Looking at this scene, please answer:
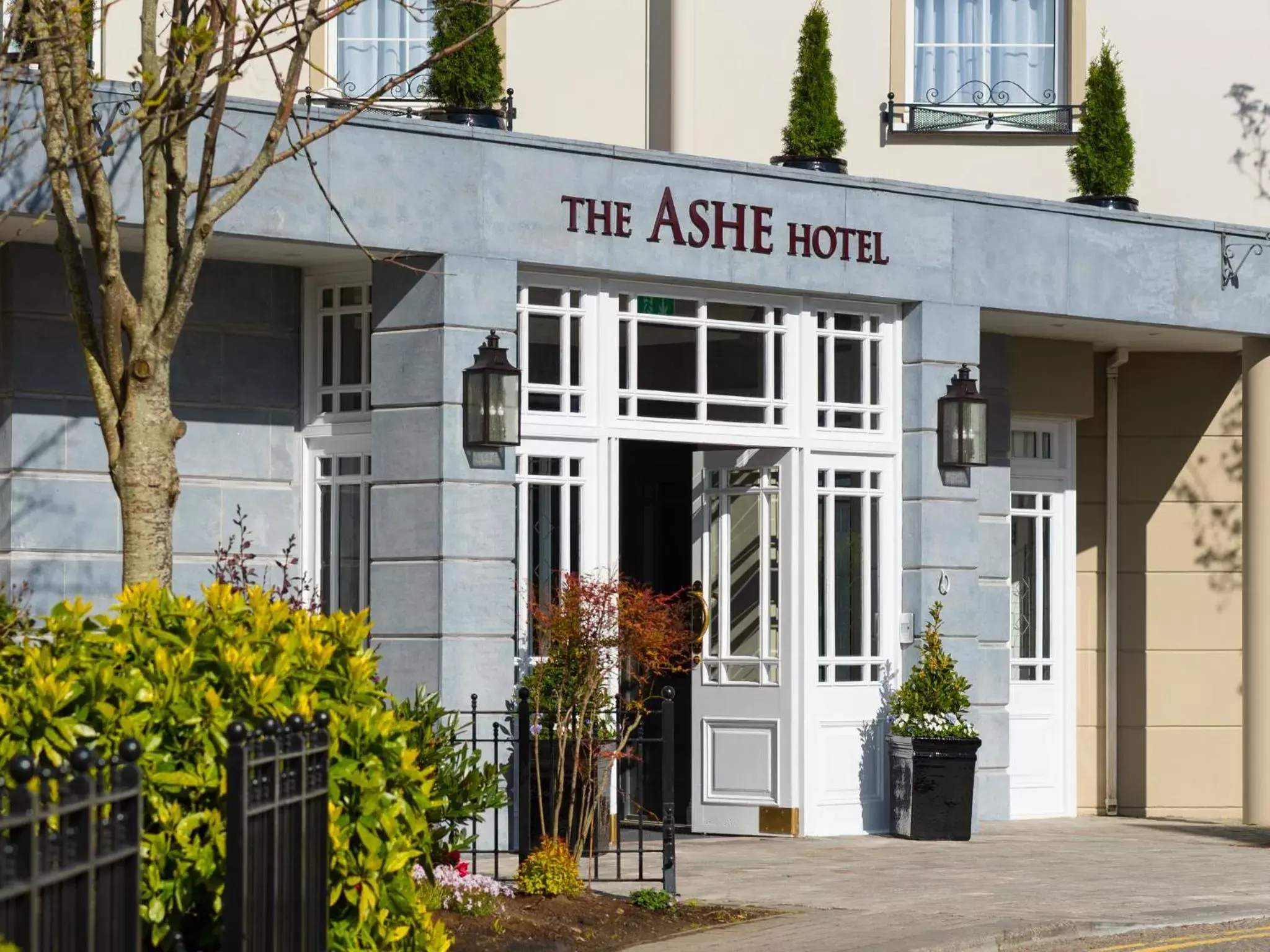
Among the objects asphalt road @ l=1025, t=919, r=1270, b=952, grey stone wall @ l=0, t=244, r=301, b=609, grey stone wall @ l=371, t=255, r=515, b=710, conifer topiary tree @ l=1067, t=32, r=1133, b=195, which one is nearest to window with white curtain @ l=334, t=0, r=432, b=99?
grey stone wall @ l=0, t=244, r=301, b=609

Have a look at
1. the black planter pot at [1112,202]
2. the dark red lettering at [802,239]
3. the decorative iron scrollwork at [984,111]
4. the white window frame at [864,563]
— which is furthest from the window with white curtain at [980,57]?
the white window frame at [864,563]

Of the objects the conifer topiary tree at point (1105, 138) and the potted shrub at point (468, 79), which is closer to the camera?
the potted shrub at point (468, 79)

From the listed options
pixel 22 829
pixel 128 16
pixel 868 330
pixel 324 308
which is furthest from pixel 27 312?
pixel 22 829

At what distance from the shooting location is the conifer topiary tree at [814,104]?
15.0 metres

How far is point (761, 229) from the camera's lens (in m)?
14.0

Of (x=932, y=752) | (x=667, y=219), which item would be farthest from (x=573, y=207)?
(x=932, y=752)

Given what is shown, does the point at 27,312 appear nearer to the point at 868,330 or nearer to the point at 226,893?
the point at 868,330

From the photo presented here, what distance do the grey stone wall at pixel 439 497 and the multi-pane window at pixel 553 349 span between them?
0.36 m

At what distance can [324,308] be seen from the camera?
1327 cm

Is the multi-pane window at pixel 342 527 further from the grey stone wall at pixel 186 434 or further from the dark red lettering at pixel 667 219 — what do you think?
the dark red lettering at pixel 667 219

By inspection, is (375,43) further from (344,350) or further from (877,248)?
(877,248)

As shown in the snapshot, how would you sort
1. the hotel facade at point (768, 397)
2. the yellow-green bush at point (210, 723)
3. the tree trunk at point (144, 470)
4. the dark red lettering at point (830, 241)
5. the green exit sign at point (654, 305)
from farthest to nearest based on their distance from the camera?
1. the dark red lettering at point (830, 241)
2. the green exit sign at point (654, 305)
3. the hotel facade at point (768, 397)
4. the tree trunk at point (144, 470)
5. the yellow-green bush at point (210, 723)

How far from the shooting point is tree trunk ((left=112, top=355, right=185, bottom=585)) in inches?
330

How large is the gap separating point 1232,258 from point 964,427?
9.99 ft
